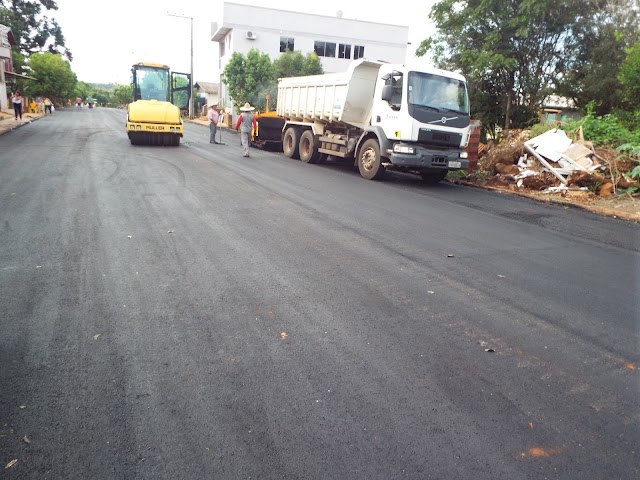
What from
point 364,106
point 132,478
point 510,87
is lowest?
point 132,478

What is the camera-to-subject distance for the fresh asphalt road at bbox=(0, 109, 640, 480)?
2.41 m

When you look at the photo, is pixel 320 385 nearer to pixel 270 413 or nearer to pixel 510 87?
pixel 270 413

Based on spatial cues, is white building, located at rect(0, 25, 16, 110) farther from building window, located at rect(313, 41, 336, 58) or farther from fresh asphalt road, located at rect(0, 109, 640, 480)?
fresh asphalt road, located at rect(0, 109, 640, 480)

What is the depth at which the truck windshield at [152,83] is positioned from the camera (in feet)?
61.8

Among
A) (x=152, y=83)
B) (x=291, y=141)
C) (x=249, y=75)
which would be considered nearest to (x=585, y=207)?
(x=291, y=141)

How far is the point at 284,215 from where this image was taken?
24.8 ft

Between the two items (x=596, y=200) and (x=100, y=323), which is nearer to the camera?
(x=100, y=323)

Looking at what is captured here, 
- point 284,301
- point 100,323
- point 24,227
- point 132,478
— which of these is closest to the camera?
point 132,478

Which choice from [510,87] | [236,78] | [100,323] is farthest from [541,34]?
[236,78]

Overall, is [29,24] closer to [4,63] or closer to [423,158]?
[4,63]

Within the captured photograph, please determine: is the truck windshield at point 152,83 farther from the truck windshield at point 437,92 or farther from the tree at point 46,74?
the tree at point 46,74

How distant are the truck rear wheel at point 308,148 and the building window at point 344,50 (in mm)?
31208

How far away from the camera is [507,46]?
17906 millimetres

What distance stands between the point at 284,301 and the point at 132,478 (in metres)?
2.18
